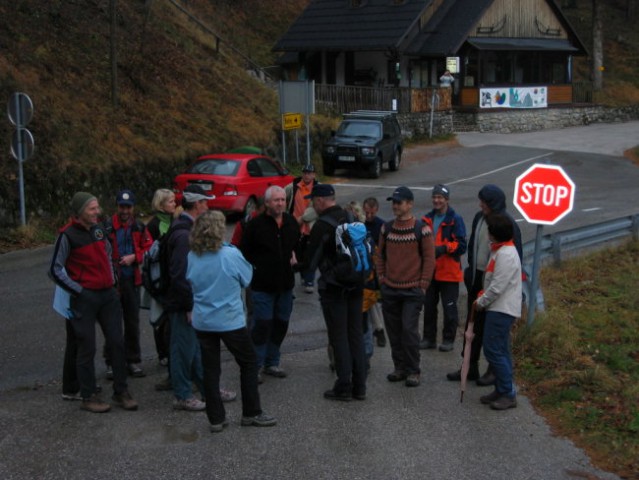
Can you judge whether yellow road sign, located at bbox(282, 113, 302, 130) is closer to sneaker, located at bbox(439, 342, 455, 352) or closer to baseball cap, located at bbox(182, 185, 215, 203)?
sneaker, located at bbox(439, 342, 455, 352)

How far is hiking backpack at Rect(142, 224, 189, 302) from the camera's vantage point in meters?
7.26

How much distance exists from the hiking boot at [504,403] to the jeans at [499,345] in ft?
0.22

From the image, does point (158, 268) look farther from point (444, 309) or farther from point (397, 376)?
point (444, 309)

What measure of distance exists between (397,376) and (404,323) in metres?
0.55

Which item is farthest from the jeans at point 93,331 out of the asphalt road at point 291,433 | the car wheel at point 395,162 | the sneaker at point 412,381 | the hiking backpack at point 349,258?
the car wheel at point 395,162

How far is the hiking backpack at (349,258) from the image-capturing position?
7.33 meters

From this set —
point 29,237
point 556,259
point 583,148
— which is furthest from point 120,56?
point 583,148

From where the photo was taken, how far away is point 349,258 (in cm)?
734

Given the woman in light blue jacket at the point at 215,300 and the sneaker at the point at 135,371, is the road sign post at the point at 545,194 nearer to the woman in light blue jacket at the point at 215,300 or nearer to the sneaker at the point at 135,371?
the woman in light blue jacket at the point at 215,300

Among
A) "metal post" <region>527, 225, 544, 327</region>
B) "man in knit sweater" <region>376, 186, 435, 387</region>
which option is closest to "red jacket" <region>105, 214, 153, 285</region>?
"man in knit sweater" <region>376, 186, 435, 387</region>

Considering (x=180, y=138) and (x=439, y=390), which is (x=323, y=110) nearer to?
(x=180, y=138)

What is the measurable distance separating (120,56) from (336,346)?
20.8m

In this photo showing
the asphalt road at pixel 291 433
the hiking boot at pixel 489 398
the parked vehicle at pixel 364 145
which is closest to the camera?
the asphalt road at pixel 291 433

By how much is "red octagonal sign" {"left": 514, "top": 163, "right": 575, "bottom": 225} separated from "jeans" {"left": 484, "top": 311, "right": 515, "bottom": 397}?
1926mm
